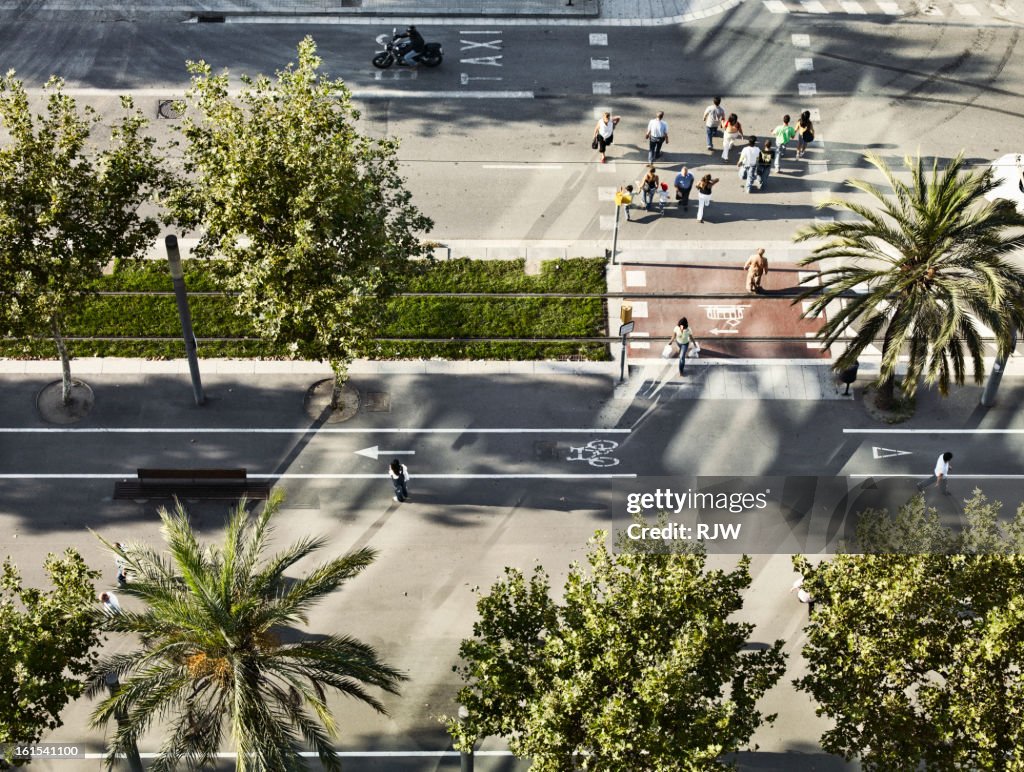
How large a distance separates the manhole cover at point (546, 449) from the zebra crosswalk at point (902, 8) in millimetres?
21911

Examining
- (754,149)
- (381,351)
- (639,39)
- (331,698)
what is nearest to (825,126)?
(754,149)

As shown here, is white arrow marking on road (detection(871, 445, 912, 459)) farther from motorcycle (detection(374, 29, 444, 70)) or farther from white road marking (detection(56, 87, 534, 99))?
motorcycle (detection(374, 29, 444, 70))

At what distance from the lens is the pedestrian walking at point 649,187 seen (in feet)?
123

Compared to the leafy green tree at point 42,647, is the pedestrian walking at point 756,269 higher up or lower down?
higher up

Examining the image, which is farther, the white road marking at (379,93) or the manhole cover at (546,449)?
the white road marking at (379,93)

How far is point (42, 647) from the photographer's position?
2264 centimetres

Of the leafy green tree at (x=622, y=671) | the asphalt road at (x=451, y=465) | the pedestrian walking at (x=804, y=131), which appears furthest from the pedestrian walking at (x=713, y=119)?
the leafy green tree at (x=622, y=671)

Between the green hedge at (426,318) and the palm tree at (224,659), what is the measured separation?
11146mm

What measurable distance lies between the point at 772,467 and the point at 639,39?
1921cm

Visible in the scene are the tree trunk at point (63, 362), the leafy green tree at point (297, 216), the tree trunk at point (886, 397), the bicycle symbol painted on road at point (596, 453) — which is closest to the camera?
the leafy green tree at point (297, 216)

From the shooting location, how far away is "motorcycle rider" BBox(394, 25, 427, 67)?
4178 cm

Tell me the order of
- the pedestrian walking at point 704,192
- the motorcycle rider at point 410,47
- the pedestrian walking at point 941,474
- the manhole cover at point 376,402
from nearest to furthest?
the pedestrian walking at point 941,474
the manhole cover at point 376,402
the pedestrian walking at point 704,192
the motorcycle rider at point 410,47

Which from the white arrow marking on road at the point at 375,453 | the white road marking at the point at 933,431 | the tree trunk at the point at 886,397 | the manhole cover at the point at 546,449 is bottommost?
the white road marking at the point at 933,431

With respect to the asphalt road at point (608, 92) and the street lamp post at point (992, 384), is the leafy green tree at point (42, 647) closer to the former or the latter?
the asphalt road at point (608, 92)
